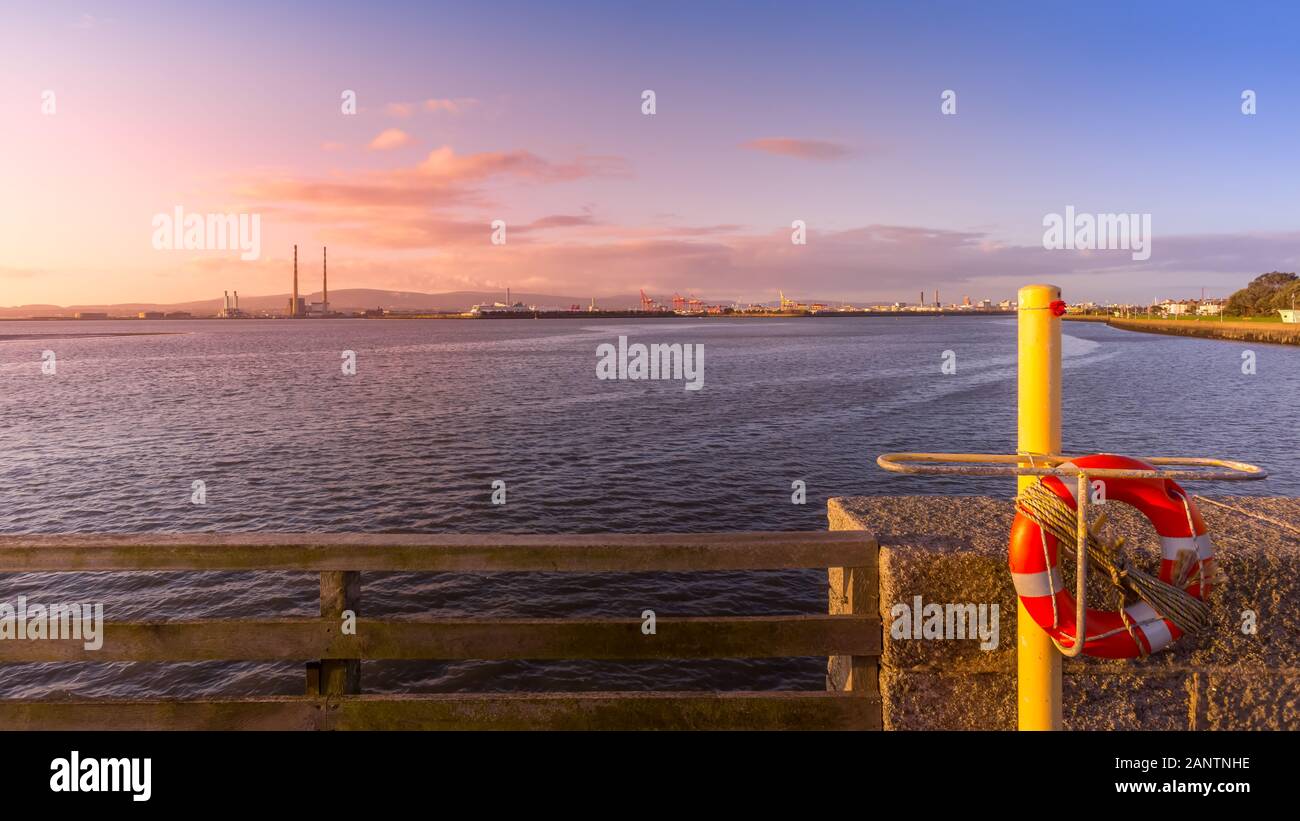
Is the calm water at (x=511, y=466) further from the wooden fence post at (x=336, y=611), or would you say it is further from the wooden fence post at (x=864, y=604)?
the wooden fence post at (x=864, y=604)

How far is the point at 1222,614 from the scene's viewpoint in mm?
3564

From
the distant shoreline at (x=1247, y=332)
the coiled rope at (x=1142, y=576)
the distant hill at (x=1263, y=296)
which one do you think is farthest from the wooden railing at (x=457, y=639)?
the distant hill at (x=1263, y=296)

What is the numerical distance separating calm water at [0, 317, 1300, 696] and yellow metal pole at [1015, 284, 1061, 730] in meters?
3.60

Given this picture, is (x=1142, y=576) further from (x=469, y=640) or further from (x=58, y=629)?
(x=58, y=629)

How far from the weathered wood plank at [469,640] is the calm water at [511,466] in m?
1.13

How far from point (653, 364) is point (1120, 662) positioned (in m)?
87.4

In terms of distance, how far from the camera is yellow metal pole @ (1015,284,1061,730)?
344cm

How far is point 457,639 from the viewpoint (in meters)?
3.88

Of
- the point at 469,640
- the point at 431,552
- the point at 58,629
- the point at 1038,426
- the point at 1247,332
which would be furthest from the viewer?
the point at 1247,332
